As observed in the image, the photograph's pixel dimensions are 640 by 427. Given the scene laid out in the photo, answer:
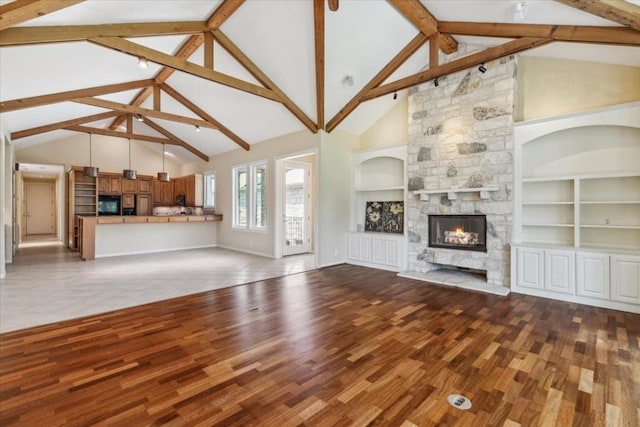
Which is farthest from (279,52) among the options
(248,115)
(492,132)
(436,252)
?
Answer: (436,252)

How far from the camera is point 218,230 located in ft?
31.7

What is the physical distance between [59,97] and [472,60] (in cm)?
686

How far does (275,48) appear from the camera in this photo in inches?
200

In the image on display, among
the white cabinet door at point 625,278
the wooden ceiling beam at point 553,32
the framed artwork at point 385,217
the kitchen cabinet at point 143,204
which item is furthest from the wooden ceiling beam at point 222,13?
the kitchen cabinet at point 143,204

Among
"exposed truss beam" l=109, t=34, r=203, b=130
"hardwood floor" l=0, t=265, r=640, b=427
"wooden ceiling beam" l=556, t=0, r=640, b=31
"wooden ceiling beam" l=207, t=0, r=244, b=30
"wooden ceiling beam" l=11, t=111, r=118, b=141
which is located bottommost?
"hardwood floor" l=0, t=265, r=640, b=427

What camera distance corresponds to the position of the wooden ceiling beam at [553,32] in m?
3.19

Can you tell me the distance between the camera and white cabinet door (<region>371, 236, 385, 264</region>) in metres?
6.17

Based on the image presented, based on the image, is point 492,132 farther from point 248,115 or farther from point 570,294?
point 248,115

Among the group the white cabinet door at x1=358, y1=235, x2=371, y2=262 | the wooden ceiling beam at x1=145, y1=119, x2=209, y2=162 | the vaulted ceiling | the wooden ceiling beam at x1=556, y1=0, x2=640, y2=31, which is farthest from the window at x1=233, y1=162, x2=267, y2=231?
the wooden ceiling beam at x1=556, y1=0, x2=640, y2=31

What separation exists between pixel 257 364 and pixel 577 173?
4910mm

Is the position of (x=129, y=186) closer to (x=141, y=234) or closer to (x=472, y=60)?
(x=141, y=234)

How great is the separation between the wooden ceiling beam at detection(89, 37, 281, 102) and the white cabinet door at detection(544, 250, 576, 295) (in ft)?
17.0

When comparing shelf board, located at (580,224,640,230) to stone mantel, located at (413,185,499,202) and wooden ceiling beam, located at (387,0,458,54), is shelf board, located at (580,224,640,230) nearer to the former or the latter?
stone mantel, located at (413,185,499,202)

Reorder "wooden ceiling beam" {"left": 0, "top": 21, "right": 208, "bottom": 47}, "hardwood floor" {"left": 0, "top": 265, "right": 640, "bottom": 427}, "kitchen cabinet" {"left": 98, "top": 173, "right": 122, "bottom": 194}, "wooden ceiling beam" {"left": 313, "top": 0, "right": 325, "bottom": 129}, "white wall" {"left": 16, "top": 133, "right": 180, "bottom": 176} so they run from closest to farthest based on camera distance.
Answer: "hardwood floor" {"left": 0, "top": 265, "right": 640, "bottom": 427} < "wooden ceiling beam" {"left": 0, "top": 21, "right": 208, "bottom": 47} < "wooden ceiling beam" {"left": 313, "top": 0, "right": 325, "bottom": 129} < "white wall" {"left": 16, "top": 133, "right": 180, "bottom": 176} < "kitchen cabinet" {"left": 98, "top": 173, "right": 122, "bottom": 194}
